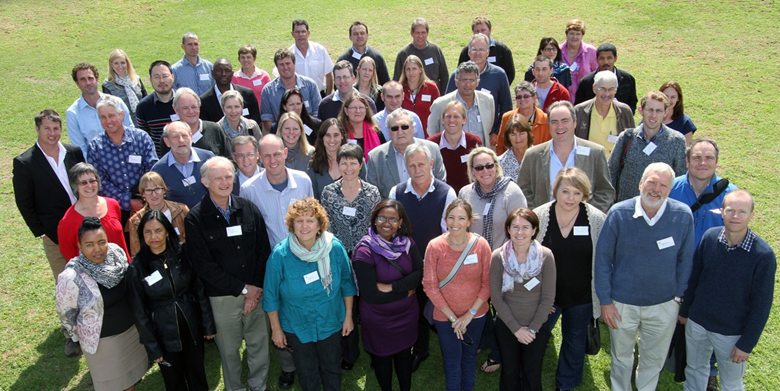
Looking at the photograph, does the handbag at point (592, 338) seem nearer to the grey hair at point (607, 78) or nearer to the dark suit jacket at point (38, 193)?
the grey hair at point (607, 78)

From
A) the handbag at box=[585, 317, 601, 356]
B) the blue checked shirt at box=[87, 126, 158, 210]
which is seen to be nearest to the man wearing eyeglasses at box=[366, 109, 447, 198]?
the handbag at box=[585, 317, 601, 356]

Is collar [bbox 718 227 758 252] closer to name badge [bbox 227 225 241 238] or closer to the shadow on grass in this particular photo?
name badge [bbox 227 225 241 238]

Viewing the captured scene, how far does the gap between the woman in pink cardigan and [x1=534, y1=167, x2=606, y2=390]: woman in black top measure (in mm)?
615

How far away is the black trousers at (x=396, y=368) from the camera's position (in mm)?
4758

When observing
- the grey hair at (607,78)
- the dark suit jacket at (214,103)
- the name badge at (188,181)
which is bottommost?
the name badge at (188,181)

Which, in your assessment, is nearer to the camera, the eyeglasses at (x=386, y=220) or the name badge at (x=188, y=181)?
the eyeglasses at (x=386, y=220)

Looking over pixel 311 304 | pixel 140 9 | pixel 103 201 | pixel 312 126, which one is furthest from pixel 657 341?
pixel 140 9

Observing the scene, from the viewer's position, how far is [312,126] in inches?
281

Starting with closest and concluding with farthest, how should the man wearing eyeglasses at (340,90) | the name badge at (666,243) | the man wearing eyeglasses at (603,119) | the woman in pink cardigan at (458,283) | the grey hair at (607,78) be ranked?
the name badge at (666,243) < the woman in pink cardigan at (458,283) < the grey hair at (607,78) < the man wearing eyeglasses at (603,119) < the man wearing eyeglasses at (340,90)

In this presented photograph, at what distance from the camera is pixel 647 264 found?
4.34 meters

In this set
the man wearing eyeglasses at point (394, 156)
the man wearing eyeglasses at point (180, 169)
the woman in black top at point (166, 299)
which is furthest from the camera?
the man wearing eyeglasses at point (394, 156)

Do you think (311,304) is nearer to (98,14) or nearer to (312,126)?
(312,126)

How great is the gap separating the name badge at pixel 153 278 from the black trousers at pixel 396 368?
2.02 metres

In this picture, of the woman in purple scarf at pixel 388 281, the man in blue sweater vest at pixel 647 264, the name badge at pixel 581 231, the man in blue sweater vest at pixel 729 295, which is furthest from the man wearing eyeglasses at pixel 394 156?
the man in blue sweater vest at pixel 729 295
